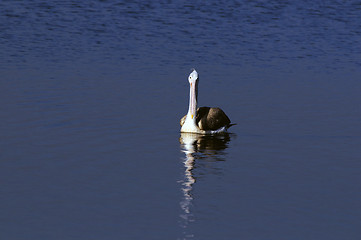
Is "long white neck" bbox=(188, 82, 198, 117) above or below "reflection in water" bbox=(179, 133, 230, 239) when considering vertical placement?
above

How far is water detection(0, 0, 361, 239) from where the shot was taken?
41.6 ft

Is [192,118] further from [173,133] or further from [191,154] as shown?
[191,154]

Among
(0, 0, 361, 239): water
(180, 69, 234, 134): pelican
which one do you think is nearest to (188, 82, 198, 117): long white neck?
(180, 69, 234, 134): pelican

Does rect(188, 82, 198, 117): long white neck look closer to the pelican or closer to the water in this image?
the pelican

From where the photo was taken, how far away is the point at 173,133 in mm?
19547

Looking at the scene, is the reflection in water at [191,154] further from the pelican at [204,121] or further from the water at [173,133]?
the pelican at [204,121]

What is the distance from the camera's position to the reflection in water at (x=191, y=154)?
1279 cm

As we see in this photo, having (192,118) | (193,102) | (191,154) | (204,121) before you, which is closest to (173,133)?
(192,118)

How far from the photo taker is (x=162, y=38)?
35.0 m

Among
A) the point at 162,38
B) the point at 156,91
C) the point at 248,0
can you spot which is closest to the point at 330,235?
the point at 156,91

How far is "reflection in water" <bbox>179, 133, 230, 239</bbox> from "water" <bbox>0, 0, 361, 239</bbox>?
0.04m

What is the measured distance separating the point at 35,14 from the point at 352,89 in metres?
20.7

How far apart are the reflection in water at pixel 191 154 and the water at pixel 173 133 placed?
43 millimetres

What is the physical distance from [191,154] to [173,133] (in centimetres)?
206
